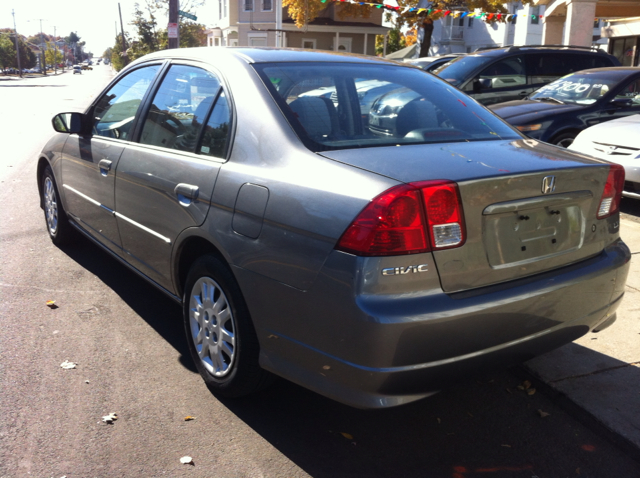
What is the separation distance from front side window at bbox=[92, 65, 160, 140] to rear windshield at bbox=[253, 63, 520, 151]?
1233 mm

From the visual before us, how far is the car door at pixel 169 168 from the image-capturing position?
3305 millimetres

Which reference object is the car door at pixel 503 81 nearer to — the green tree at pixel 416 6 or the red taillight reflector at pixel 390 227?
the red taillight reflector at pixel 390 227

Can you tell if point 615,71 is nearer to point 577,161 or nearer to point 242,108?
point 577,161

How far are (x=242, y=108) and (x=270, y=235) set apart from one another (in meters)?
0.78

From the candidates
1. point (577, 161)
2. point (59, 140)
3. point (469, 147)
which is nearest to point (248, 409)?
point (469, 147)


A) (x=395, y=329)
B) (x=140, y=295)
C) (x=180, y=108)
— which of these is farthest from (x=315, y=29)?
(x=395, y=329)

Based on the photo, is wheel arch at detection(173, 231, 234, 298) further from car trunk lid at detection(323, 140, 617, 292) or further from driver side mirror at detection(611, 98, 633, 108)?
driver side mirror at detection(611, 98, 633, 108)

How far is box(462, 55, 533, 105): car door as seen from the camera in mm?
11391

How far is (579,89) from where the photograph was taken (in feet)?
30.9

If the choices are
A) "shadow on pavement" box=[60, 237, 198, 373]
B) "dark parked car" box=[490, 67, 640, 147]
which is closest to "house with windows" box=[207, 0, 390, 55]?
"dark parked car" box=[490, 67, 640, 147]

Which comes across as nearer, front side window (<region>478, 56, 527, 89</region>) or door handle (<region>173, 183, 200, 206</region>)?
door handle (<region>173, 183, 200, 206</region>)

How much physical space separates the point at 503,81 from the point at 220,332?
9.80m

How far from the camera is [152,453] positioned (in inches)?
113

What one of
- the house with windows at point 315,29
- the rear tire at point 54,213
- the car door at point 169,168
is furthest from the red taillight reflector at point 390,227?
the house with windows at point 315,29
